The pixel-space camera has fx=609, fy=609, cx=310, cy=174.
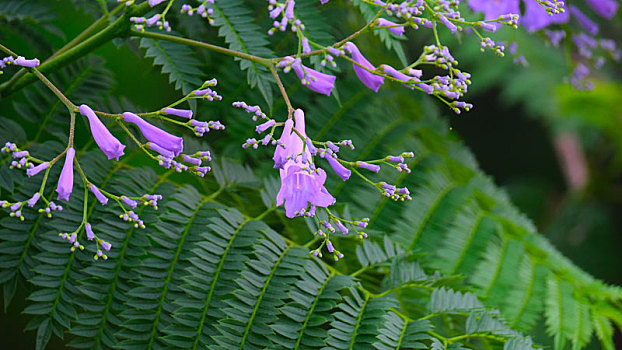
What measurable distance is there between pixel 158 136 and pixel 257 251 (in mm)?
296

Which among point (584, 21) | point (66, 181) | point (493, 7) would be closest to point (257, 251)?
point (66, 181)

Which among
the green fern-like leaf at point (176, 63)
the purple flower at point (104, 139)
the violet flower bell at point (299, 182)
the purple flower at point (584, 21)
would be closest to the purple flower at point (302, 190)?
the violet flower bell at point (299, 182)

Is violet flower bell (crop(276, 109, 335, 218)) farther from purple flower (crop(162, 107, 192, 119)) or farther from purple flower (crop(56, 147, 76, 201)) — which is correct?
purple flower (crop(56, 147, 76, 201))

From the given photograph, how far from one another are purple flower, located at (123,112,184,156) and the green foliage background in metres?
0.20

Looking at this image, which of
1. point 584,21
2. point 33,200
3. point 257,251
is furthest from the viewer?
point 584,21

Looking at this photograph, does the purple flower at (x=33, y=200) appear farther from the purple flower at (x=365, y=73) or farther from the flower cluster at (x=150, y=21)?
the purple flower at (x=365, y=73)

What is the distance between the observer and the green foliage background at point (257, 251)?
39.6 inches

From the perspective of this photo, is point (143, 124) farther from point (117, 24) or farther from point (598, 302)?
point (598, 302)

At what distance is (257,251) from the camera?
1.05 metres

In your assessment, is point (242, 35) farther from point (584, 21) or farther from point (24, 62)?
point (584, 21)

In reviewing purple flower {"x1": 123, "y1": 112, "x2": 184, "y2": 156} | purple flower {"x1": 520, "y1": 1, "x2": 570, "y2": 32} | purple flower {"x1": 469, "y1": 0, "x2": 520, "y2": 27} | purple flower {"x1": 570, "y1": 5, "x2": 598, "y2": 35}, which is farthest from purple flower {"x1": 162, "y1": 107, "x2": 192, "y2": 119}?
purple flower {"x1": 570, "y1": 5, "x2": 598, "y2": 35}

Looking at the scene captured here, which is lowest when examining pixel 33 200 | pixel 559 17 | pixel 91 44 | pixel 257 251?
pixel 257 251

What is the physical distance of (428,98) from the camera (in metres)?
1.86

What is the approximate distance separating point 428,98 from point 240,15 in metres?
0.88
